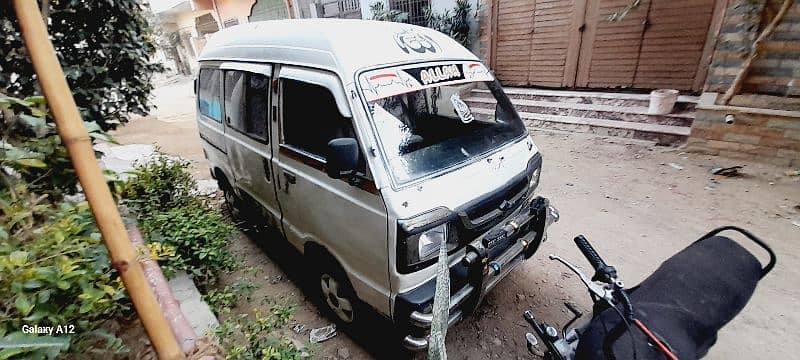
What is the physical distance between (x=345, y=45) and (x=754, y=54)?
229 inches

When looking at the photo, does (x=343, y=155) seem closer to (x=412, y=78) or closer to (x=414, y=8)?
(x=412, y=78)

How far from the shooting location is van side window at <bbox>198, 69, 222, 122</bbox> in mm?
3828

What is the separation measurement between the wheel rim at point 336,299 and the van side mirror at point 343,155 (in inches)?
44.2

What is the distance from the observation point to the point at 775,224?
356 centimetres

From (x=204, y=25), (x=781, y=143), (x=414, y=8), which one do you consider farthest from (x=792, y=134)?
(x=204, y=25)

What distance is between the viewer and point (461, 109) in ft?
9.09

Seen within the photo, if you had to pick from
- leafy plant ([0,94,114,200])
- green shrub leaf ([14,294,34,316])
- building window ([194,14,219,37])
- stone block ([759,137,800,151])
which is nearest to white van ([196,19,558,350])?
leafy plant ([0,94,114,200])

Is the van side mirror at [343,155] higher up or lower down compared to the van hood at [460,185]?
higher up

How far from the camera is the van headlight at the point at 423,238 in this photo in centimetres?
186

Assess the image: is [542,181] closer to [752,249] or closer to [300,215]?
[752,249]

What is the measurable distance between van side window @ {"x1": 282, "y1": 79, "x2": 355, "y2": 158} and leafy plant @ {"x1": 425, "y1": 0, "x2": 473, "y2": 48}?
6678 millimetres

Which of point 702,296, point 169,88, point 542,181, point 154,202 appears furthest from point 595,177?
point 169,88

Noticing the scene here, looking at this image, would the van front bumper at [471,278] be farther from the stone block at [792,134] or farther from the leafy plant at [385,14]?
the leafy plant at [385,14]

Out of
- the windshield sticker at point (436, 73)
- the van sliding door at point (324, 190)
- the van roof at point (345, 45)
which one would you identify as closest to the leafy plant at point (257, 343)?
the van sliding door at point (324, 190)
